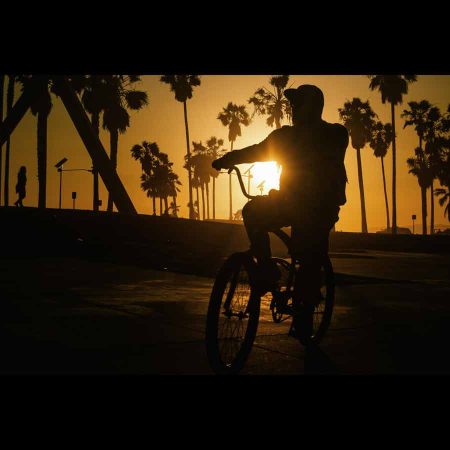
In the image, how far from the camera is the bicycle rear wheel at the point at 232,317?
13.4ft

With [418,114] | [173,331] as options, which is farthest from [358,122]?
[173,331]

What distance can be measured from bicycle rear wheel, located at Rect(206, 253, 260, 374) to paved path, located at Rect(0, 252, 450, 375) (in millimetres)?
197

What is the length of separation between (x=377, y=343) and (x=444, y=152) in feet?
215

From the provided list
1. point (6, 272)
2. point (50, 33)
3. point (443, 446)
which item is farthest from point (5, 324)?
point (6, 272)

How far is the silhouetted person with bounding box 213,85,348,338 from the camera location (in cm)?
428

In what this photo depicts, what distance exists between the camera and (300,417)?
3.14 metres

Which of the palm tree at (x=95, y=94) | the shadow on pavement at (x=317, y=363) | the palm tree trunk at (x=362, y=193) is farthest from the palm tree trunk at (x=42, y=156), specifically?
the palm tree trunk at (x=362, y=193)

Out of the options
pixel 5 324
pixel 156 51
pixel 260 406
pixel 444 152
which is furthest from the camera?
pixel 444 152

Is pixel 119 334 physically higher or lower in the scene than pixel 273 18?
lower

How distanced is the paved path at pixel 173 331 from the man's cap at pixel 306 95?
1.78m

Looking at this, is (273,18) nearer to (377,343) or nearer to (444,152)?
(377,343)

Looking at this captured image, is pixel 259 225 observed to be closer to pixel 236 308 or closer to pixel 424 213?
pixel 236 308

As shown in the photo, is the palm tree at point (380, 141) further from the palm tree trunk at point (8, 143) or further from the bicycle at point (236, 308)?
the bicycle at point (236, 308)

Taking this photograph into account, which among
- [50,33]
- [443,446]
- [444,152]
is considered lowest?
[443,446]
